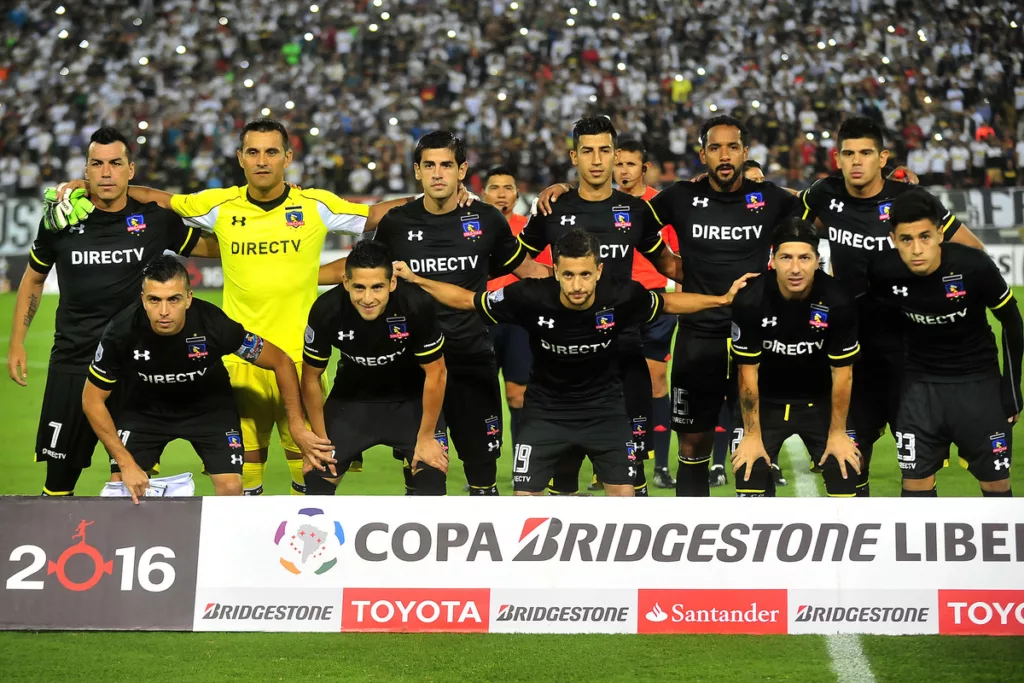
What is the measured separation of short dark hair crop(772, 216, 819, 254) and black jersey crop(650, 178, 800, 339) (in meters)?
0.65

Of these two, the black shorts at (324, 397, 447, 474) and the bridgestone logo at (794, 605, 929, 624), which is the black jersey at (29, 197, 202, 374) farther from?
the bridgestone logo at (794, 605, 929, 624)

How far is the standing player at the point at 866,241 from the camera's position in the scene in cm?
730

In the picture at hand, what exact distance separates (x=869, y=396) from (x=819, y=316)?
89 cm

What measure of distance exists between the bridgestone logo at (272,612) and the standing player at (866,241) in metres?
3.28

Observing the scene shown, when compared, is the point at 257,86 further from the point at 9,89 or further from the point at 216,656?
the point at 216,656

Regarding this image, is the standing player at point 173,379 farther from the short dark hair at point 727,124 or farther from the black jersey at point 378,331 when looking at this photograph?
the short dark hair at point 727,124

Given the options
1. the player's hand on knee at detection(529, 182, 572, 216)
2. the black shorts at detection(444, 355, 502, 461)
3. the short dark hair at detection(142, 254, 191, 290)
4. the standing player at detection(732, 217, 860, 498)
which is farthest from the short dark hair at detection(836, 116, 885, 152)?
the short dark hair at detection(142, 254, 191, 290)

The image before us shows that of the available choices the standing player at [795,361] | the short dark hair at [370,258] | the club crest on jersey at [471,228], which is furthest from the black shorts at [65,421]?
the standing player at [795,361]

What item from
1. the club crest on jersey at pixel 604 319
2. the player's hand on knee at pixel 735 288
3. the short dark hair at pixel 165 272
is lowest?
the club crest on jersey at pixel 604 319

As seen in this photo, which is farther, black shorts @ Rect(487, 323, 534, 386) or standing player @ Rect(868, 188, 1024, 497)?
black shorts @ Rect(487, 323, 534, 386)

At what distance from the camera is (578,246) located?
6.78m

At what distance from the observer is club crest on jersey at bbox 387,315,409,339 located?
7086mm

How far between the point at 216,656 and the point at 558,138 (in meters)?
20.9

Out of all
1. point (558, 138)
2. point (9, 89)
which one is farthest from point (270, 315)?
point (9, 89)
